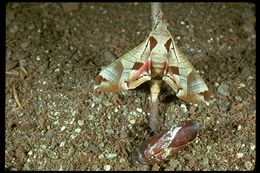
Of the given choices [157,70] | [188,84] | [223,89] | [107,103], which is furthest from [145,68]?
[223,89]

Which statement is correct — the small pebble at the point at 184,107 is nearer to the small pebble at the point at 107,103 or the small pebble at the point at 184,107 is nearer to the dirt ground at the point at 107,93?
the dirt ground at the point at 107,93

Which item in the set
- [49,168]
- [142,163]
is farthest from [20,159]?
[142,163]

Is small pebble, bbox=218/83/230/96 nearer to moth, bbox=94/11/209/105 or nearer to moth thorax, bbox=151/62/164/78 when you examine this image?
moth, bbox=94/11/209/105

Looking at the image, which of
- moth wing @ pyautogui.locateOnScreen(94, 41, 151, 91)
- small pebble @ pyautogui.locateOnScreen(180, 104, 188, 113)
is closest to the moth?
moth wing @ pyautogui.locateOnScreen(94, 41, 151, 91)

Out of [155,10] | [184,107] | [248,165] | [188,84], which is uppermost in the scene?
[155,10]

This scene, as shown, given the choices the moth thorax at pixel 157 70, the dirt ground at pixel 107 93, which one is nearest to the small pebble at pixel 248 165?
the dirt ground at pixel 107 93

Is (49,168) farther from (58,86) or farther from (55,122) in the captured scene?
(58,86)

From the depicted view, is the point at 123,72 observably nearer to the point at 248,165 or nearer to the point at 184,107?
the point at 184,107
